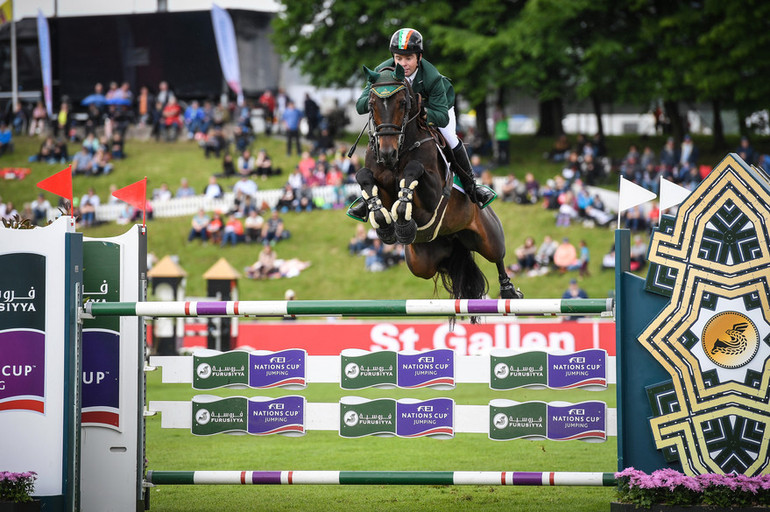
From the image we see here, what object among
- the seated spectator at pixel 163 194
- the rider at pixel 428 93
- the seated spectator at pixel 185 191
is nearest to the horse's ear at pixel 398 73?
the rider at pixel 428 93

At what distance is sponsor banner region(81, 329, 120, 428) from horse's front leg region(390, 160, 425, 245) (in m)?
1.97

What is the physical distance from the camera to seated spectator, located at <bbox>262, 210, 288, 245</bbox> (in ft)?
73.0

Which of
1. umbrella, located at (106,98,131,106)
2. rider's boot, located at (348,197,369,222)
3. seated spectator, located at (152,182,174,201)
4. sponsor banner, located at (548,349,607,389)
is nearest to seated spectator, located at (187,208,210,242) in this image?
seated spectator, located at (152,182,174,201)

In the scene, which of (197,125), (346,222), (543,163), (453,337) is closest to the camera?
(453,337)

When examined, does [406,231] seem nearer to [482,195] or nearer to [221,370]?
[482,195]

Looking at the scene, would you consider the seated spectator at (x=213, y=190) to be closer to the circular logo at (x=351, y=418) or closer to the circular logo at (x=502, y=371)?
the circular logo at (x=351, y=418)

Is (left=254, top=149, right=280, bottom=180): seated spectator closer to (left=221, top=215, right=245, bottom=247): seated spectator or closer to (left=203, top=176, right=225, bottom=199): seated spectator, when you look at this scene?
(left=203, top=176, right=225, bottom=199): seated spectator

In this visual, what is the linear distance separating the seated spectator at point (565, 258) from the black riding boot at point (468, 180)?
1249 cm

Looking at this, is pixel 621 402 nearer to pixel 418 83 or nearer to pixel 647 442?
pixel 647 442

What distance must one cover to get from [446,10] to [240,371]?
22633 millimetres

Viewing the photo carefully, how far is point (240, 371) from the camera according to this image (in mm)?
5461

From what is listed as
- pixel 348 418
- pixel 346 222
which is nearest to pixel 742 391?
pixel 348 418

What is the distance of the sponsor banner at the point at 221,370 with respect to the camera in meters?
5.45

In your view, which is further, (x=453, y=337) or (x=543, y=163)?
(x=543, y=163)
